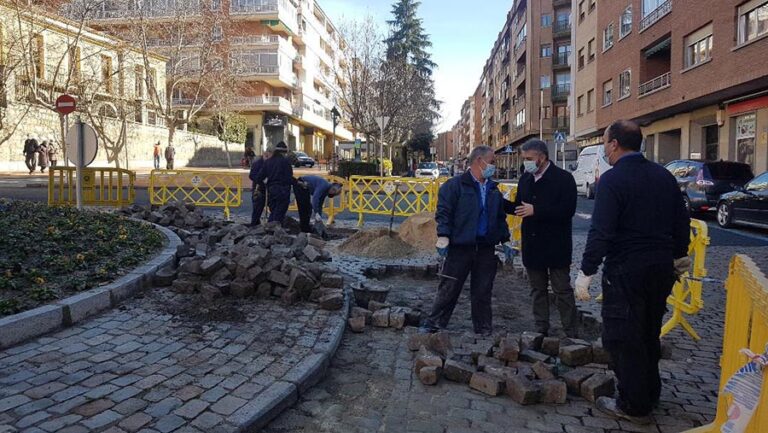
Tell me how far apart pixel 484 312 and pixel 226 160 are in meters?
45.1

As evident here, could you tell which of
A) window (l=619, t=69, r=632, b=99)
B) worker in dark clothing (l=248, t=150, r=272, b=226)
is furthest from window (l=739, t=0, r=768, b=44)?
worker in dark clothing (l=248, t=150, r=272, b=226)

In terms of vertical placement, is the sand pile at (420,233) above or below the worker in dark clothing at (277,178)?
below

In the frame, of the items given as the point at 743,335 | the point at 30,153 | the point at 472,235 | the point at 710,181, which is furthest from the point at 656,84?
the point at 30,153

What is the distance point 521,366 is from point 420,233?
236 inches

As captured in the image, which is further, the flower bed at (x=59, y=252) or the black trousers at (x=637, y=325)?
the flower bed at (x=59, y=252)

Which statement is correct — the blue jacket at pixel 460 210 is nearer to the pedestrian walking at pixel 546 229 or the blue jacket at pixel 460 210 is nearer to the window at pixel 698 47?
the pedestrian walking at pixel 546 229

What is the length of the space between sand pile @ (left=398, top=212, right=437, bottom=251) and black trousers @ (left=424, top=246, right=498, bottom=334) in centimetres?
447

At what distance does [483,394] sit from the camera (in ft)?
12.8

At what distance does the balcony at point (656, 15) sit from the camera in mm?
24094

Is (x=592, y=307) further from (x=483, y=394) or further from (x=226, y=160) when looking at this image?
Result: (x=226, y=160)

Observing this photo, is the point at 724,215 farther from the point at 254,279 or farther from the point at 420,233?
the point at 254,279

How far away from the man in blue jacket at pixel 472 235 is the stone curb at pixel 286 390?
1121mm

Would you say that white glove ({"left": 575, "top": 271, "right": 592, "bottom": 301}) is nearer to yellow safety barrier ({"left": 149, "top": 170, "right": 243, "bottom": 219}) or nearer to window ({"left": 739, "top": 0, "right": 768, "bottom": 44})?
yellow safety barrier ({"left": 149, "top": 170, "right": 243, "bottom": 219})

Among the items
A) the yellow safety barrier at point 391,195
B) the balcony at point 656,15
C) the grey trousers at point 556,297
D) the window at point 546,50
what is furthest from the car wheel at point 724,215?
the window at point 546,50
